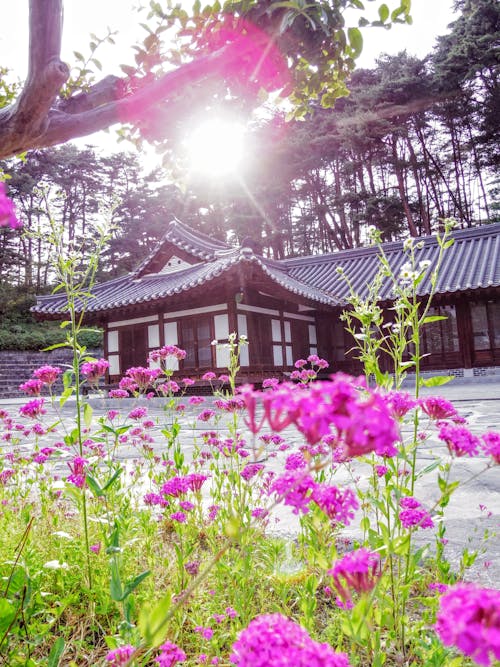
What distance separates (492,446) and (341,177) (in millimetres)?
27941

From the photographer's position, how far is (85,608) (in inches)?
71.9

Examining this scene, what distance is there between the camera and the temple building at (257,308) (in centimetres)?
1215

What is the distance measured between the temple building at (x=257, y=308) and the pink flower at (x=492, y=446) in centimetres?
987

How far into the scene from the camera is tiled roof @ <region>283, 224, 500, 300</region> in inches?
517

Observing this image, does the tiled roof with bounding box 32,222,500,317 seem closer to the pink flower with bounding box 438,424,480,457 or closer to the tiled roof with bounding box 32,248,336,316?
the tiled roof with bounding box 32,248,336,316

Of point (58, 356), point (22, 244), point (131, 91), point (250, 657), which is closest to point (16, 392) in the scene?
point (58, 356)

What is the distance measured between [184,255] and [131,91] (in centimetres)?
1272

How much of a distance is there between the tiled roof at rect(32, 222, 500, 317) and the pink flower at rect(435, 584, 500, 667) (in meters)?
10.3

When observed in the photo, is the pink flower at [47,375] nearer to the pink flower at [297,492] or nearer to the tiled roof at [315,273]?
the pink flower at [297,492]

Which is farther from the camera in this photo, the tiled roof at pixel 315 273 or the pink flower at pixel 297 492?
the tiled roof at pixel 315 273

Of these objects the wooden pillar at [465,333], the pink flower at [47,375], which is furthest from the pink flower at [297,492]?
the wooden pillar at [465,333]

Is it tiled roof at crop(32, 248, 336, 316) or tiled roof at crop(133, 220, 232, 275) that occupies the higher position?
tiled roof at crop(133, 220, 232, 275)

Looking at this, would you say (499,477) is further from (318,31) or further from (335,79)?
(318,31)

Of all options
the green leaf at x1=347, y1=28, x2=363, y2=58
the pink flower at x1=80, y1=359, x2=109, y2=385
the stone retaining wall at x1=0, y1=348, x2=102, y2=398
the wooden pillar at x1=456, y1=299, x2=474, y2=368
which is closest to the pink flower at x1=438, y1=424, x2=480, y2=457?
the pink flower at x1=80, y1=359, x2=109, y2=385
